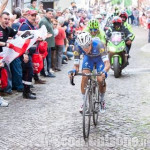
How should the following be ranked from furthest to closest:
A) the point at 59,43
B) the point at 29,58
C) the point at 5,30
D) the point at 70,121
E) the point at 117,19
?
the point at 59,43
the point at 117,19
the point at 29,58
the point at 5,30
the point at 70,121

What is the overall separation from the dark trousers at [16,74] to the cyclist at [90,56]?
123 inches

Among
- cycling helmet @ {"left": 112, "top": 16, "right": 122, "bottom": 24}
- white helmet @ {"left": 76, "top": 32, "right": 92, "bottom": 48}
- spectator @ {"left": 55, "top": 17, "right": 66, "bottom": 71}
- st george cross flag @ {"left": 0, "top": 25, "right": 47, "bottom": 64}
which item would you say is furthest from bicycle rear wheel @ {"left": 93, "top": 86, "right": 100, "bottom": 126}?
spectator @ {"left": 55, "top": 17, "right": 66, "bottom": 71}

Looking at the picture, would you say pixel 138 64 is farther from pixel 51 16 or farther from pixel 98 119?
pixel 98 119

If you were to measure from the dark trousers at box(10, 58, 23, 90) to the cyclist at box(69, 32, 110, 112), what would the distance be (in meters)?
3.12

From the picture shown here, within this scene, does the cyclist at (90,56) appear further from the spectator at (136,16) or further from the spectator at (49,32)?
the spectator at (136,16)

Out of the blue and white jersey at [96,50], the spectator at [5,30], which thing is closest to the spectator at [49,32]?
the spectator at [5,30]

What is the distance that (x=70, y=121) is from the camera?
745 cm

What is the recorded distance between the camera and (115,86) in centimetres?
1096

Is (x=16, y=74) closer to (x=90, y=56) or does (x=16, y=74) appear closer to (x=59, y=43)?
(x=90, y=56)

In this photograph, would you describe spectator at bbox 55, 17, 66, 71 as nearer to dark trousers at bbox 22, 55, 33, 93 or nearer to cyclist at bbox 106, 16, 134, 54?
cyclist at bbox 106, 16, 134, 54

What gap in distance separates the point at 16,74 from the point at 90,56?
3248 millimetres

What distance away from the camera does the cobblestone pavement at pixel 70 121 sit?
619 cm

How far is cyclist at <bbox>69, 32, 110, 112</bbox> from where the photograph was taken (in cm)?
666

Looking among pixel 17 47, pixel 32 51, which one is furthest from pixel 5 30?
pixel 32 51
